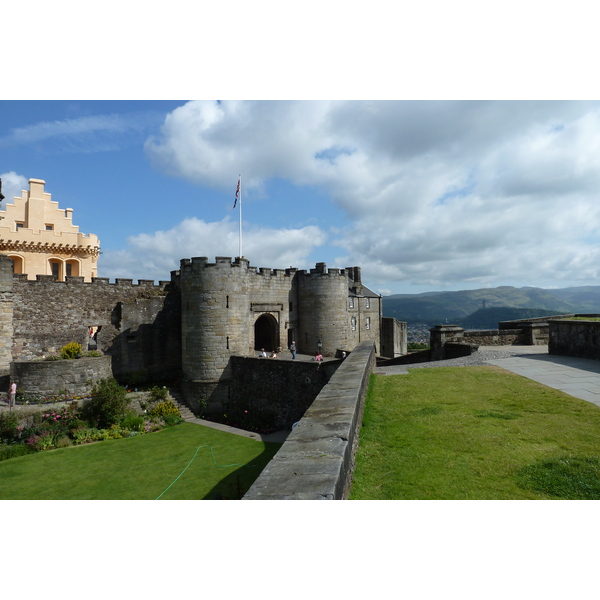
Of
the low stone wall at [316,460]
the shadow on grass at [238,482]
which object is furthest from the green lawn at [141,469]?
the low stone wall at [316,460]

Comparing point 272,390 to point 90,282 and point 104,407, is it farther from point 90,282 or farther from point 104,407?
point 90,282

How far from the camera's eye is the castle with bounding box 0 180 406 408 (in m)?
22.5

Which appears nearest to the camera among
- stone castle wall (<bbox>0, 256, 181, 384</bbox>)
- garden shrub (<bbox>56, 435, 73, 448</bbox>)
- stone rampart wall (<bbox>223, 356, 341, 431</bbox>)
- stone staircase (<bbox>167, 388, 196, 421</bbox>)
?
garden shrub (<bbox>56, 435, 73, 448</bbox>)

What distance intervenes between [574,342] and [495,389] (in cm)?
754

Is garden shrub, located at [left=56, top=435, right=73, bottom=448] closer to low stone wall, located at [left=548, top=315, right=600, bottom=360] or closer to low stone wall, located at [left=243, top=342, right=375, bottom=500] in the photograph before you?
low stone wall, located at [left=243, top=342, right=375, bottom=500]

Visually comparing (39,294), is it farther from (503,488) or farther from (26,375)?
(503,488)

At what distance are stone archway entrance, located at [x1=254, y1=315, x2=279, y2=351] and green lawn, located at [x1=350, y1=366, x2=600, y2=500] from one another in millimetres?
20424

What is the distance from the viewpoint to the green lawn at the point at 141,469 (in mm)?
13752

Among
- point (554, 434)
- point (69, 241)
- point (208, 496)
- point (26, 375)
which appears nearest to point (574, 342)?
point (554, 434)

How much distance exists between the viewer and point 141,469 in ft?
51.9

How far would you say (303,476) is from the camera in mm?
3350

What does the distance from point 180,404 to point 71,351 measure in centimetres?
720

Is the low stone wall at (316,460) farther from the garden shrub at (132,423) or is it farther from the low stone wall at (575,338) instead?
the garden shrub at (132,423)

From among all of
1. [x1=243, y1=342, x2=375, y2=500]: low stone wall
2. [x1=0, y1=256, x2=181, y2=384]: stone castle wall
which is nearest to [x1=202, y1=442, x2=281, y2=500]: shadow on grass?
[x1=243, y1=342, x2=375, y2=500]: low stone wall
